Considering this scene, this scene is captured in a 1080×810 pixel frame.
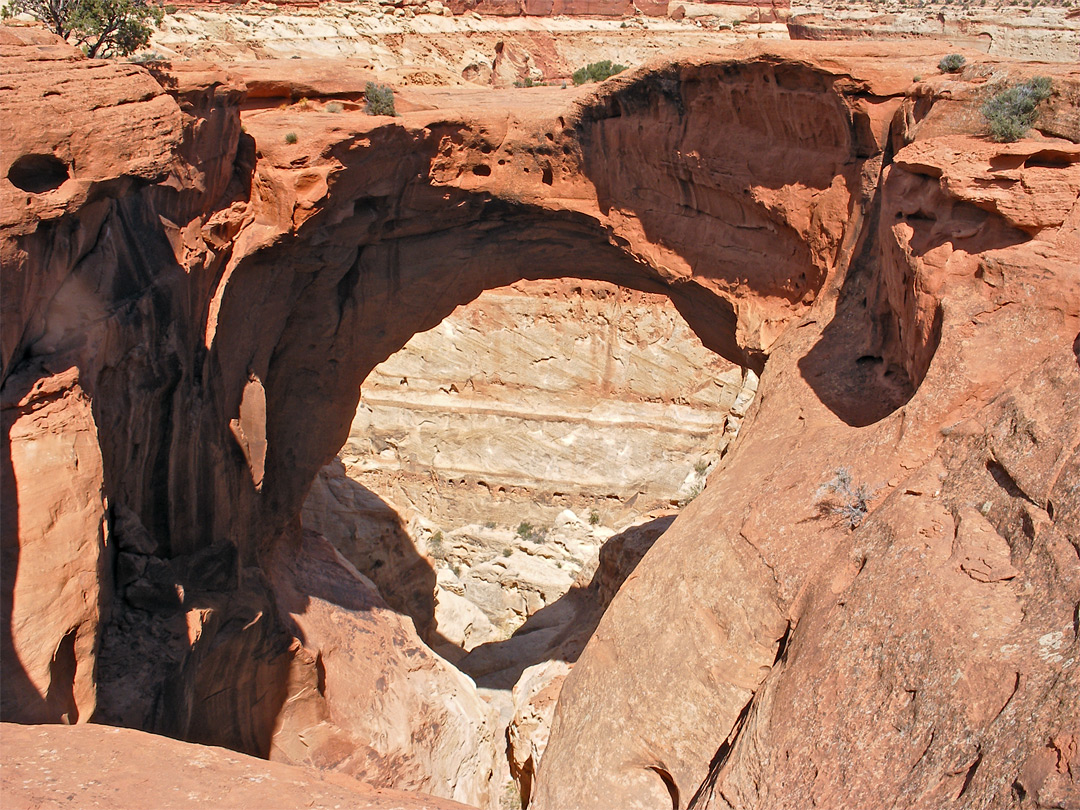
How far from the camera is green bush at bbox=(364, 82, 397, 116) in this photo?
37.1 ft

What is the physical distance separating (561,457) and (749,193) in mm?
13355

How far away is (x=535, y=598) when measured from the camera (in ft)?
61.5

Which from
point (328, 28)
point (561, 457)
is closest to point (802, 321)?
point (561, 457)

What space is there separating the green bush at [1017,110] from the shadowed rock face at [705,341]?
20 centimetres

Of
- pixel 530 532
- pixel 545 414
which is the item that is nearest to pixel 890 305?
pixel 530 532

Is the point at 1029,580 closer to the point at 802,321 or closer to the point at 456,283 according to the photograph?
the point at 802,321

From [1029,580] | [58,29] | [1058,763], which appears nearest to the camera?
[1058,763]

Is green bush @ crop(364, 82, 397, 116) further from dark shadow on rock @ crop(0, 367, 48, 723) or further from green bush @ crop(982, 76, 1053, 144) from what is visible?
green bush @ crop(982, 76, 1053, 144)

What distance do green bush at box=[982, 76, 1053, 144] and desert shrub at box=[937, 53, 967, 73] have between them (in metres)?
1.42

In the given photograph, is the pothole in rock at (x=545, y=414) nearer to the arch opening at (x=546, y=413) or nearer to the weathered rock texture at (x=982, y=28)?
the arch opening at (x=546, y=413)

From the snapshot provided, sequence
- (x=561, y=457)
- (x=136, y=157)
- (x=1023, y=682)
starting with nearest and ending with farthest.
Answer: (x=1023, y=682), (x=136, y=157), (x=561, y=457)

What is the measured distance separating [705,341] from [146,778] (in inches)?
444

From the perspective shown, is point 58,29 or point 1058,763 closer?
point 1058,763

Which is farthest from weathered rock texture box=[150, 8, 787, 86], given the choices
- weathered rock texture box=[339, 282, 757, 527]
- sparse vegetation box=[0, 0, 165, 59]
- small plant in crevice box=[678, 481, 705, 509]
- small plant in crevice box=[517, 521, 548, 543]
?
sparse vegetation box=[0, 0, 165, 59]
